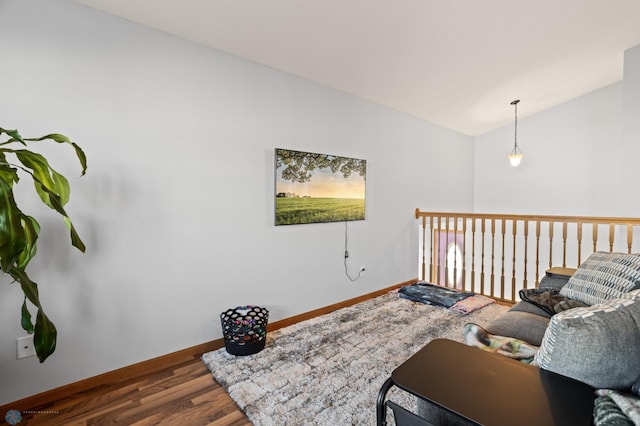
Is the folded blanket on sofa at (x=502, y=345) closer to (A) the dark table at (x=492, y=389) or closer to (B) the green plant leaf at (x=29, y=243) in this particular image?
(A) the dark table at (x=492, y=389)

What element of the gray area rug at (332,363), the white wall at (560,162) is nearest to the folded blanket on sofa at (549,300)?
the gray area rug at (332,363)

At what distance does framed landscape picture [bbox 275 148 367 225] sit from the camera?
8.94 ft

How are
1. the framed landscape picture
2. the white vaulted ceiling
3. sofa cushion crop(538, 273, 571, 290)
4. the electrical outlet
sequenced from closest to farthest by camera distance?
the electrical outlet
the white vaulted ceiling
sofa cushion crop(538, 273, 571, 290)
the framed landscape picture

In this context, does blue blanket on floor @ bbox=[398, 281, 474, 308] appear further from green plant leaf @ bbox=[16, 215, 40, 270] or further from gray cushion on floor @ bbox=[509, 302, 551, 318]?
green plant leaf @ bbox=[16, 215, 40, 270]

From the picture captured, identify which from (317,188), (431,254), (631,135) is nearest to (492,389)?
(317,188)

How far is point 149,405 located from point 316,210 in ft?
6.33

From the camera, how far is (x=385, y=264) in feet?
12.4

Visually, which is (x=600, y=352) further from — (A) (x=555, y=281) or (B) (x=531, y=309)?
(A) (x=555, y=281)

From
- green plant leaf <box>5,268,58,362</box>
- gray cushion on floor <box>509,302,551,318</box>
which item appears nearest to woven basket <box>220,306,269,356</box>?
green plant leaf <box>5,268,58,362</box>

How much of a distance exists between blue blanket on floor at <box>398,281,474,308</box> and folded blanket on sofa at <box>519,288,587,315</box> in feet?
3.49

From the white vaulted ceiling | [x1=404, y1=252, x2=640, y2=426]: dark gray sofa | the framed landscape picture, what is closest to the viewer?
[x1=404, y1=252, x2=640, y2=426]: dark gray sofa

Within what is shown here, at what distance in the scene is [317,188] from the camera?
9.77ft

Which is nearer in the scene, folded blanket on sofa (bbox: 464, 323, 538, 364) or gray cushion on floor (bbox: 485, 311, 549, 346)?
folded blanket on sofa (bbox: 464, 323, 538, 364)

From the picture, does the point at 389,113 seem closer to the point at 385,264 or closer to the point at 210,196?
the point at 385,264
